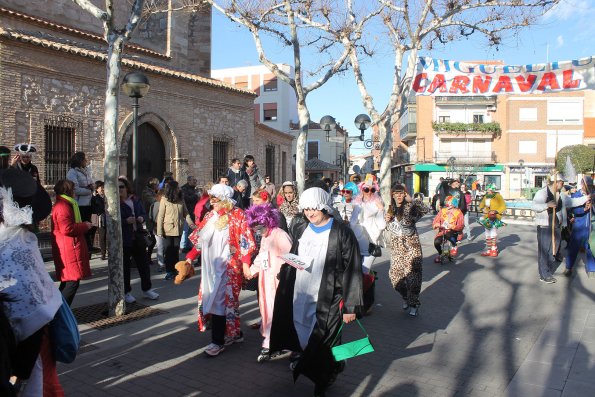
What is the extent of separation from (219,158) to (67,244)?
14144mm

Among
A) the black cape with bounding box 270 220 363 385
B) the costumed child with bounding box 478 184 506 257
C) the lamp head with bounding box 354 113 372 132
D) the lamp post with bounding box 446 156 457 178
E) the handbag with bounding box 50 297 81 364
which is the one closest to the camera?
the handbag with bounding box 50 297 81 364

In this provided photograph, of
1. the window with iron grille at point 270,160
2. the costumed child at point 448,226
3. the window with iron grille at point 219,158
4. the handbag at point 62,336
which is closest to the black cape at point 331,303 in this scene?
the handbag at point 62,336

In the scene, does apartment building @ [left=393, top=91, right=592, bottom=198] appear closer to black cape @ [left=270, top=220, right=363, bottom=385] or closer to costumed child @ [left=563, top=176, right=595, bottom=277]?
costumed child @ [left=563, top=176, right=595, bottom=277]

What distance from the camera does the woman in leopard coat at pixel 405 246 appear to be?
661cm

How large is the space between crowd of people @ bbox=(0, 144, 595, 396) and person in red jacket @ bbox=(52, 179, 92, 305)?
0.04 ft

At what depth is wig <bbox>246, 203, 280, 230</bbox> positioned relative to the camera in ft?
16.8

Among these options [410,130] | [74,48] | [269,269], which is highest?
[410,130]

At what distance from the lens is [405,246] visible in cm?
682

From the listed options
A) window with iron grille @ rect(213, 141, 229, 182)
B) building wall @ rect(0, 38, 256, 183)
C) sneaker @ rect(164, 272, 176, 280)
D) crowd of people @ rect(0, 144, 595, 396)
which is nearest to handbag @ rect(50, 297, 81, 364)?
crowd of people @ rect(0, 144, 595, 396)

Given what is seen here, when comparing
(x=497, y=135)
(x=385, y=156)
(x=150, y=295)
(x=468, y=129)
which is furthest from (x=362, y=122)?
(x=497, y=135)

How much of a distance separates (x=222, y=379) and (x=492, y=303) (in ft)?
14.9

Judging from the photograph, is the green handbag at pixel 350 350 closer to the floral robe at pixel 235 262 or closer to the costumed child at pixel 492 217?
the floral robe at pixel 235 262

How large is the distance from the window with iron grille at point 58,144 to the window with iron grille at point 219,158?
19.8ft

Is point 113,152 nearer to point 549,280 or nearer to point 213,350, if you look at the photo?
point 213,350
